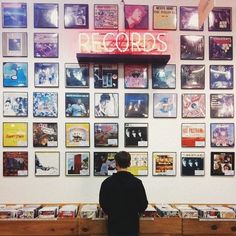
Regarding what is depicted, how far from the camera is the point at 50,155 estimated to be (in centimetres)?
474

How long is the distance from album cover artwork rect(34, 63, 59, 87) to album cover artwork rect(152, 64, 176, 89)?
50.0 inches

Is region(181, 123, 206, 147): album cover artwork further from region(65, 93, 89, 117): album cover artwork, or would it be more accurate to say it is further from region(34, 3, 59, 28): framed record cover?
region(34, 3, 59, 28): framed record cover

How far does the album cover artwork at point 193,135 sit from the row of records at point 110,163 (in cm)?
13

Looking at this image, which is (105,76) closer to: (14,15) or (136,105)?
(136,105)

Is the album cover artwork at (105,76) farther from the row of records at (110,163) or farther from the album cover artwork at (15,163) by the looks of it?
the album cover artwork at (15,163)

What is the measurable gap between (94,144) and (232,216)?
6.23ft

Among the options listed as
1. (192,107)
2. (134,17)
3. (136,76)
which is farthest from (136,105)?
(134,17)

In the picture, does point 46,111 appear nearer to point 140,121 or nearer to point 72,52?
point 72,52

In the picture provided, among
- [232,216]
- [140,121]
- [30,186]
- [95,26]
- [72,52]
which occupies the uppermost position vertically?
[95,26]

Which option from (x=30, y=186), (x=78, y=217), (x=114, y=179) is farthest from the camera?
(x=30, y=186)

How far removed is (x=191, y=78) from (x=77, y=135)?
1.68 meters

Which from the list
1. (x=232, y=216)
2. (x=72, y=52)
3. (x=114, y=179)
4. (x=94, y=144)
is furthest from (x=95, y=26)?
(x=232, y=216)

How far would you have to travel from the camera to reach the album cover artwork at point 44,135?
187 inches

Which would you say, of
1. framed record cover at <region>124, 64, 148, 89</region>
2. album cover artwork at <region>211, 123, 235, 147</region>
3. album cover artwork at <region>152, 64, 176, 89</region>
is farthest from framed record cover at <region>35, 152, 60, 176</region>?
album cover artwork at <region>211, 123, 235, 147</region>
